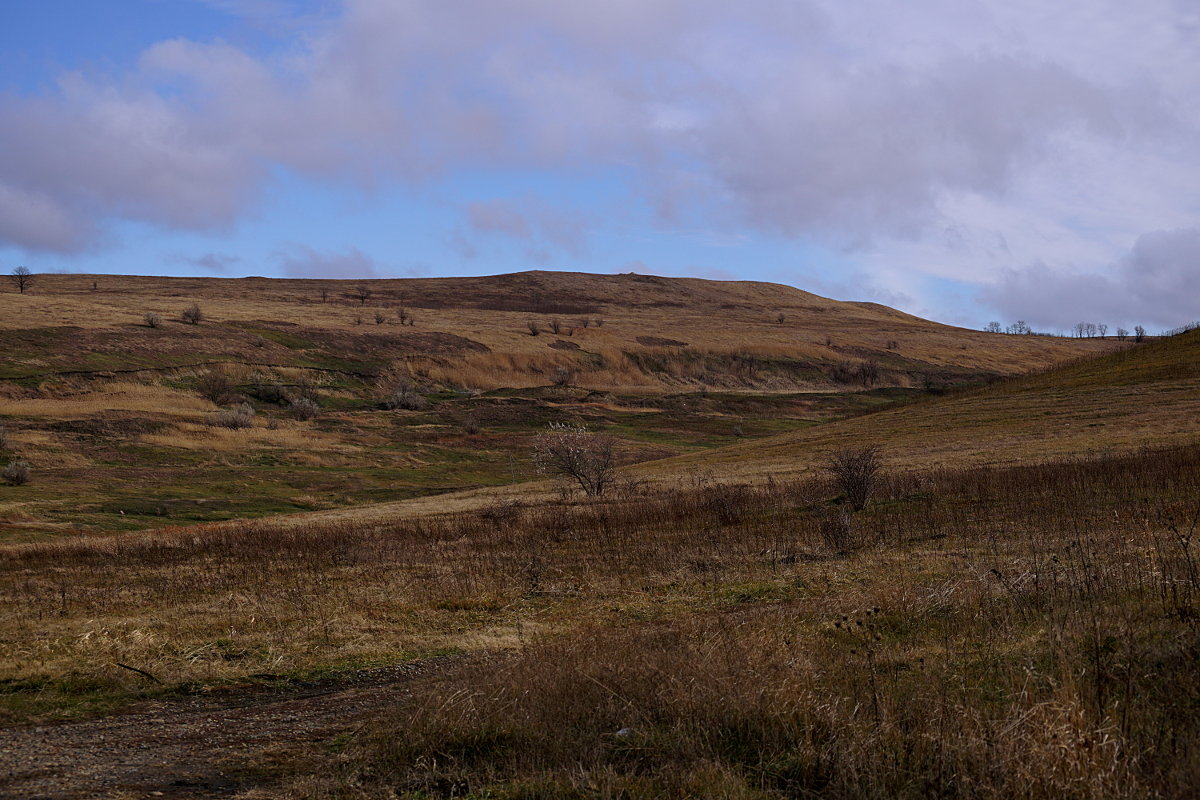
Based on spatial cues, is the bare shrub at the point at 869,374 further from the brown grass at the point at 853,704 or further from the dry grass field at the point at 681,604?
the brown grass at the point at 853,704

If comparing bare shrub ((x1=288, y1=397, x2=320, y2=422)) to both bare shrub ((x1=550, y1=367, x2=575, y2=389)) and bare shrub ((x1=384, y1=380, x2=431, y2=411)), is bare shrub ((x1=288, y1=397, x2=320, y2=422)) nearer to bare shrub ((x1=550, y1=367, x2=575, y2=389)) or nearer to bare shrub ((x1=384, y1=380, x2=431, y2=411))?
bare shrub ((x1=384, y1=380, x2=431, y2=411))

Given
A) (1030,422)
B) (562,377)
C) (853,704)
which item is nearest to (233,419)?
(562,377)

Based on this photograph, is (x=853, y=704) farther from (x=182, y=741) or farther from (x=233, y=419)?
(x=233, y=419)

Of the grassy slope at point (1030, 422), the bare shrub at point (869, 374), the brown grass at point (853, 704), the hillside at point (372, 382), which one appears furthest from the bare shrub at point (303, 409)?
the bare shrub at point (869, 374)

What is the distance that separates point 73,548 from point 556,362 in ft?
279

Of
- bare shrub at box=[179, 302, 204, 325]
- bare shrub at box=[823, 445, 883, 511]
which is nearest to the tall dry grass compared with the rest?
bare shrub at box=[823, 445, 883, 511]

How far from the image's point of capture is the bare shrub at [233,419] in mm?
64438

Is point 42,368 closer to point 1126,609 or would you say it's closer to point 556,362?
point 556,362

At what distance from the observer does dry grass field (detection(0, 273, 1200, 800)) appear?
21.1 ft

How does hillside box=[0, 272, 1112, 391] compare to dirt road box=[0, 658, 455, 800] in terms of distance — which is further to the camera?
hillside box=[0, 272, 1112, 391]

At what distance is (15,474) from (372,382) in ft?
165

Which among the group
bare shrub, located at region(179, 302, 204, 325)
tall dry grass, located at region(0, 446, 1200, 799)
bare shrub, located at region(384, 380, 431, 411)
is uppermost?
bare shrub, located at region(179, 302, 204, 325)

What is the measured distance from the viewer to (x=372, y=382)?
92.8 meters

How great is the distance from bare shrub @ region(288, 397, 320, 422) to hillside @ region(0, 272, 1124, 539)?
1043 mm
